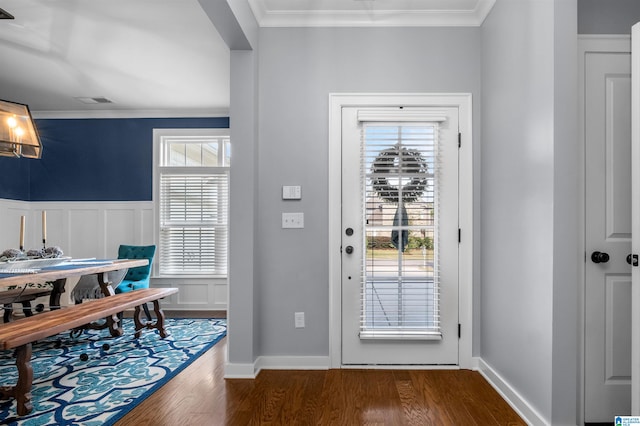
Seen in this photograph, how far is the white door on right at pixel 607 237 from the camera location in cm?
215

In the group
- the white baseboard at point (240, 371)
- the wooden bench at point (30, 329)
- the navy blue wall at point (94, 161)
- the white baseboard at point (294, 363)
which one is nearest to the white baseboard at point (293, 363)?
the white baseboard at point (294, 363)

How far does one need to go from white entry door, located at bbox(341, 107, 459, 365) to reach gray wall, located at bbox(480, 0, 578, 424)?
29 centimetres

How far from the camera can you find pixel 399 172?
3.10 metres

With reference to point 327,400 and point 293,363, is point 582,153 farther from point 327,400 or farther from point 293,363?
point 293,363

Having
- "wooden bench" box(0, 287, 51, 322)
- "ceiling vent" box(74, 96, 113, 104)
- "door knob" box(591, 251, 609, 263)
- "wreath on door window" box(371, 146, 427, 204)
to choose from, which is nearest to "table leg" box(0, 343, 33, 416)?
"wooden bench" box(0, 287, 51, 322)

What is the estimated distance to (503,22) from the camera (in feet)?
8.77

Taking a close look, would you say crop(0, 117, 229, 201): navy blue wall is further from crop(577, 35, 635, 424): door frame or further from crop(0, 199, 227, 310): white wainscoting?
crop(577, 35, 635, 424): door frame

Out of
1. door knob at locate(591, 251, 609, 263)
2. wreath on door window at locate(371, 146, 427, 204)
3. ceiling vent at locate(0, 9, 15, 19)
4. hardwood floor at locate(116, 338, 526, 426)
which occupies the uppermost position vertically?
ceiling vent at locate(0, 9, 15, 19)

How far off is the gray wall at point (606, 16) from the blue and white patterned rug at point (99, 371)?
136 inches

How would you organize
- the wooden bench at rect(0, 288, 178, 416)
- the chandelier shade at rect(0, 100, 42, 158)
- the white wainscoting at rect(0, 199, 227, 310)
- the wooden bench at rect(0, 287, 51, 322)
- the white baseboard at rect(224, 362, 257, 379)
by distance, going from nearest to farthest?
the wooden bench at rect(0, 288, 178, 416), the white baseboard at rect(224, 362, 257, 379), the chandelier shade at rect(0, 100, 42, 158), the wooden bench at rect(0, 287, 51, 322), the white wainscoting at rect(0, 199, 227, 310)

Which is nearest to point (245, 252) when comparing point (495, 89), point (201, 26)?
point (201, 26)

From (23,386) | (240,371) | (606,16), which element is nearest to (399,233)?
(240,371)

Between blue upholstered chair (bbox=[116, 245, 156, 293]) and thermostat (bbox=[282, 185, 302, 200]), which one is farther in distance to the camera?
blue upholstered chair (bbox=[116, 245, 156, 293])

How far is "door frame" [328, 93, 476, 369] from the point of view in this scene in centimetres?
306
